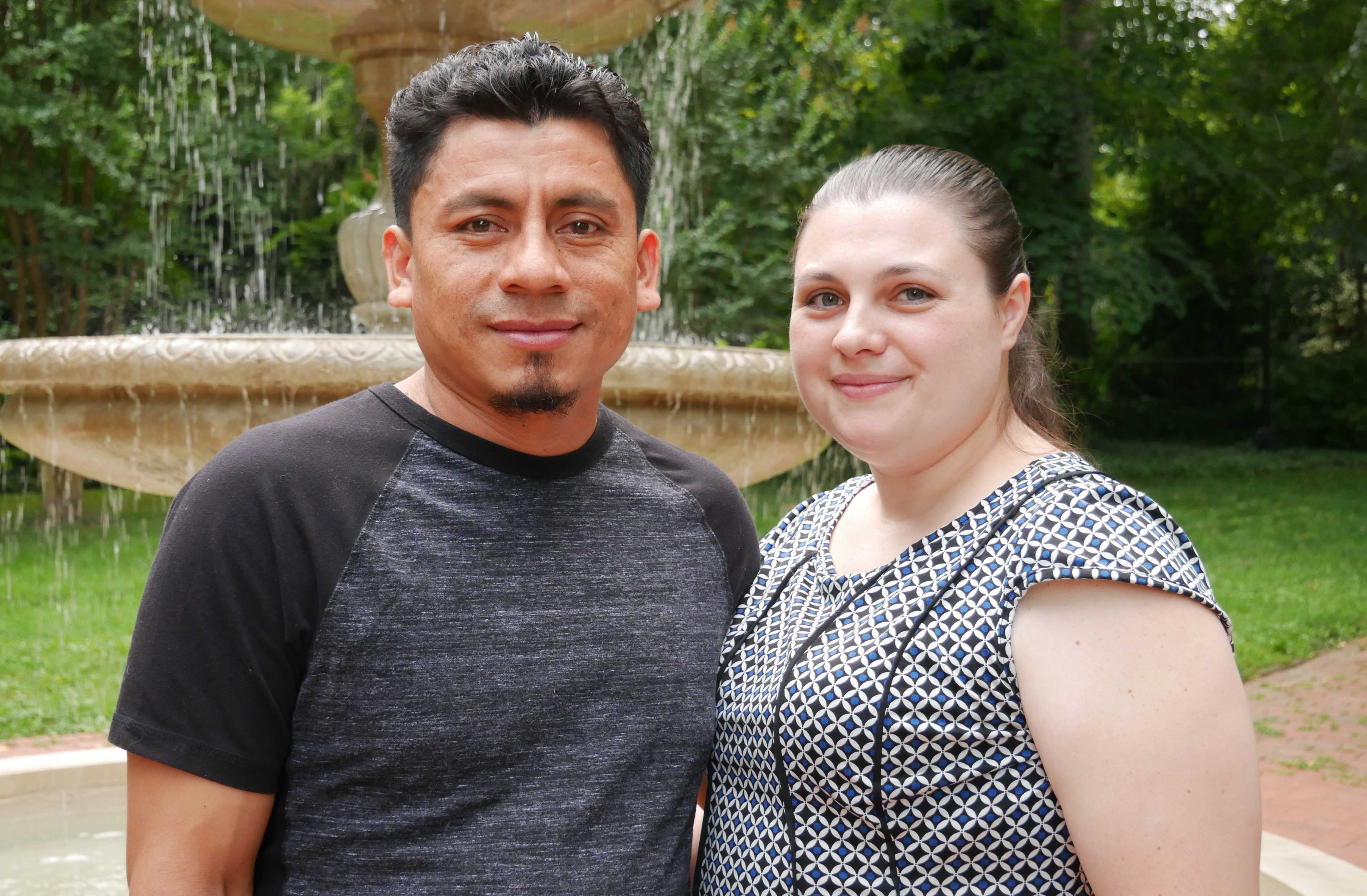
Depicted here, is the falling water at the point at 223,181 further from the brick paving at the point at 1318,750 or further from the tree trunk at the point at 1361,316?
the tree trunk at the point at 1361,316

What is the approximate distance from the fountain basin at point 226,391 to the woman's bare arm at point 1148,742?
8.09 ft

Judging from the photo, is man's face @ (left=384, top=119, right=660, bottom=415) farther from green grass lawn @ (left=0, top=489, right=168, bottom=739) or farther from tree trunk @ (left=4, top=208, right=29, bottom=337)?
tree trunk @ (left=4, top=208, right=29, bottom=337)

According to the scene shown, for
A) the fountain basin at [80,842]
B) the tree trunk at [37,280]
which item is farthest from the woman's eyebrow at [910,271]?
the tree trunk at [37,280]

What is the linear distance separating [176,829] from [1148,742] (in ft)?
3.93

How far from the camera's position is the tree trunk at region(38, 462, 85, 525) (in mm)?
12898

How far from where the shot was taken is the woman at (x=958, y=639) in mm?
1499

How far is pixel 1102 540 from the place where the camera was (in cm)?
155

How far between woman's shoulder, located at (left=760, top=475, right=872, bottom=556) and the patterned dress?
227 millimetres

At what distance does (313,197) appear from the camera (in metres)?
17.4

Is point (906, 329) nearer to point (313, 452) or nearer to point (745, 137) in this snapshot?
point (313, 452)

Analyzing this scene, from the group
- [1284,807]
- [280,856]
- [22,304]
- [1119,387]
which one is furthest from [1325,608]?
[22,304]

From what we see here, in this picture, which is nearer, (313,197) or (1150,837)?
(1150,837)

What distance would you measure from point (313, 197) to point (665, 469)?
54.1 feet

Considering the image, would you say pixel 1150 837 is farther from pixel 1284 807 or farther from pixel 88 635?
pixel 88 635
